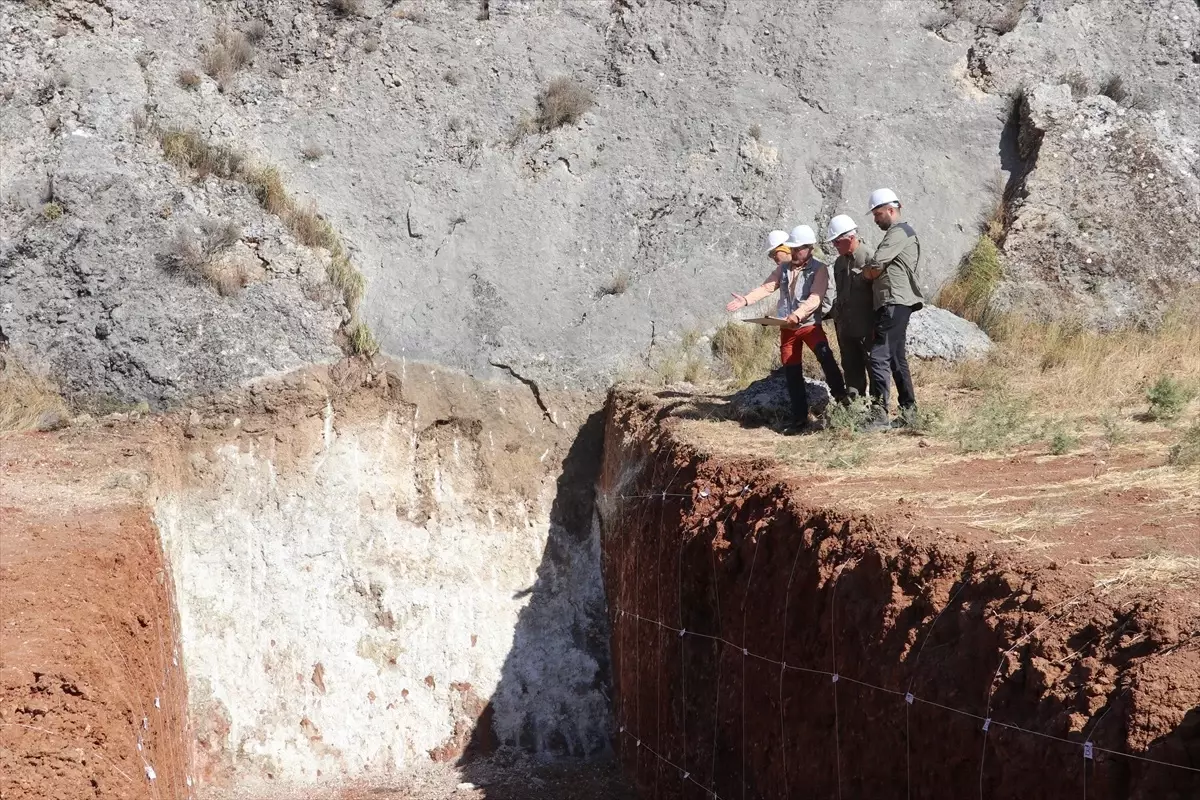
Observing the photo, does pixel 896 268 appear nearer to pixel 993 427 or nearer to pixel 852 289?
pixel 852 289

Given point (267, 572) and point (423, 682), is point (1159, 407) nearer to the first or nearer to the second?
point (423, 682)

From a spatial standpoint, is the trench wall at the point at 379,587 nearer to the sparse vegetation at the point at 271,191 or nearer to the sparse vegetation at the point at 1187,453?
the sparse vegetation at the point at 271,191

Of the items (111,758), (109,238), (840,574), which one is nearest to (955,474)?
(840,574)

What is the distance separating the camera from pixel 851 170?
46.0 feet

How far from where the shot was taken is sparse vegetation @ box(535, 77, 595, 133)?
46.9 feet

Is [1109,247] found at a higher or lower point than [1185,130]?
lower

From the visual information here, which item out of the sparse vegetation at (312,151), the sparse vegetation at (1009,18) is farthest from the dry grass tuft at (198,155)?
the sparse vegetation at (1009,18)

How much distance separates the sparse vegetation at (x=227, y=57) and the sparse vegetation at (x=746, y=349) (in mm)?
6403

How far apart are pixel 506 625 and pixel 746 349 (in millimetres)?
3584

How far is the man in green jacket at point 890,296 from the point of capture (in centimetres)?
849

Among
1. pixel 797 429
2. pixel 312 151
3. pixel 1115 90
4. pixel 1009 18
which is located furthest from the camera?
pixel 1009 18

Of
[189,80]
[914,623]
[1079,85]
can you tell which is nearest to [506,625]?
[914,623]

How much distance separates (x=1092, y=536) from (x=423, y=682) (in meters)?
7.32

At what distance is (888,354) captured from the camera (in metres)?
8.67
